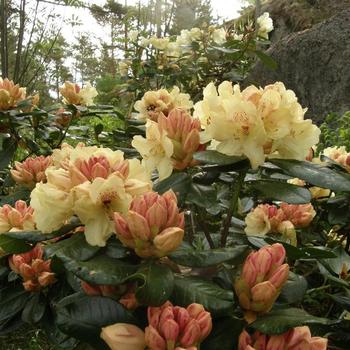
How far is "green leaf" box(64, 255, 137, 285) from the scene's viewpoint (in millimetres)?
720

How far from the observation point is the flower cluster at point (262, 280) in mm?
759

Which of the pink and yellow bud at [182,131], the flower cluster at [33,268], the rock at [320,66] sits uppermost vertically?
the rock at [320,66]

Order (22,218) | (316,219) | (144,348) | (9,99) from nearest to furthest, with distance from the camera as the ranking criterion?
(144,348) < (22,218) < (316,219) < (9,99)

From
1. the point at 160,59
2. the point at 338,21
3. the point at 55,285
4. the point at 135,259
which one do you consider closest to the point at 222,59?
the point at 160,59

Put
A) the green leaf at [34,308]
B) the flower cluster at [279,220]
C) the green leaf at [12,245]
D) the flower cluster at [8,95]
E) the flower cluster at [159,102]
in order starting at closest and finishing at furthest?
the green leaf at [12,245], the green leaf at [34,308], the flower cluster at [279,220], the flower cluster at [159,102], the flower cluster at [8,95]

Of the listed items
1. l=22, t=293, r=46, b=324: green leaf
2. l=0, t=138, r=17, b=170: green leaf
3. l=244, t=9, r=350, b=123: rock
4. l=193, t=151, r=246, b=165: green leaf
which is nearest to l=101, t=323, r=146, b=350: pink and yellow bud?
l=193, t=151, r=246, b=165: green leaf

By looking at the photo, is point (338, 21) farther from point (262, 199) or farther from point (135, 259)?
point (135, 259)

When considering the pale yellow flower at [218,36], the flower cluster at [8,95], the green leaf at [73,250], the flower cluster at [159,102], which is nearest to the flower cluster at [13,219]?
the green leaf at [73,250]

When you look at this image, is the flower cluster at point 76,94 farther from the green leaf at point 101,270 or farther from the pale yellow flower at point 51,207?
the green leaf at point 101,270

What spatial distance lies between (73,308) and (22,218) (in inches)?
14.8

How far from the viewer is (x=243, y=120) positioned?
92 cm

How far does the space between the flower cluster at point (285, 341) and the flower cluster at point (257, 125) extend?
0.99ft

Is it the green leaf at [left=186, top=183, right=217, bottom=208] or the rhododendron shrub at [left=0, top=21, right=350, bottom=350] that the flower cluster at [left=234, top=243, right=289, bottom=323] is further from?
the green leaf at [left=186, top=183, right=217, bottom=208]

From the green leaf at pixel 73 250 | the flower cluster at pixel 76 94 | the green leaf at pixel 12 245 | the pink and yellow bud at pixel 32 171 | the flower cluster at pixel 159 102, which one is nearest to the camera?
the green leaf at pixel 73 250
